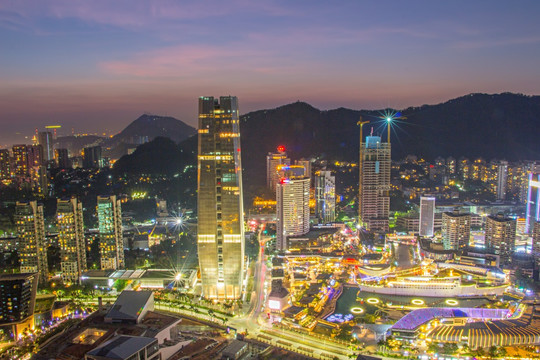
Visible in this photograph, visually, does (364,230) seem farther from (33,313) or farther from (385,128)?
(385,128)

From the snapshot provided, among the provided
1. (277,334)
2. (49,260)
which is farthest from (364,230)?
(49,260)

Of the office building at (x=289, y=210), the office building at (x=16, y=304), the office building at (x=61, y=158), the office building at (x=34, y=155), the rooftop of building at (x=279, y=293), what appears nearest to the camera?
the office building at (x=16, y=304)

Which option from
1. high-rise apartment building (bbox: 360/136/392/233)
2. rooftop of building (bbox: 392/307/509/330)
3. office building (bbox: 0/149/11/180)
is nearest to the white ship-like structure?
rooftop of building (bbox: 392/307/509/330)

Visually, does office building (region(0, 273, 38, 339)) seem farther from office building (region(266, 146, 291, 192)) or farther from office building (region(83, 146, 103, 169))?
office building (region(83, 146, 103, 169))

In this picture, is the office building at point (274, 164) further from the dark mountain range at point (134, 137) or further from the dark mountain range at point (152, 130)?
the dark mountain range at point (152, 130)

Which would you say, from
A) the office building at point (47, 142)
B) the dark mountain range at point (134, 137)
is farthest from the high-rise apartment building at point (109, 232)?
the dark mountain range at point (134, 137)

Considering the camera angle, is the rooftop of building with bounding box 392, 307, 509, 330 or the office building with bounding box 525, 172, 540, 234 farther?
the office building with bounding box 525, 172, 540, 234

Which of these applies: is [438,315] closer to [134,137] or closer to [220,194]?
[220,194]
